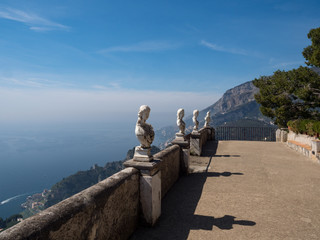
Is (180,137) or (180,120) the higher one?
(180,120)

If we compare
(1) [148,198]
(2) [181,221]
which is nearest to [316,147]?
(2) [181,221]

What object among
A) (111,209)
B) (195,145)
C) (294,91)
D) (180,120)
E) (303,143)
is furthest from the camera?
(294,91)

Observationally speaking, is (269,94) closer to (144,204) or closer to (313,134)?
(313,134)

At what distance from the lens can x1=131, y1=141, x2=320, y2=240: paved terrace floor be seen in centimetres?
377

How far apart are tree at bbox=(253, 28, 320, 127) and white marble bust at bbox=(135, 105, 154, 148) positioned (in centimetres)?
1167

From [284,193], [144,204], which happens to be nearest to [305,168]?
[284,193]

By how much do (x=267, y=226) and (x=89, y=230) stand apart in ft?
10.0

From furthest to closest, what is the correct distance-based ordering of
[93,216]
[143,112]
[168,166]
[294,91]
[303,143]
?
1. [294,91]
2. [303,143]
3. [168,166]
4. [143,112]
5. [93,216]

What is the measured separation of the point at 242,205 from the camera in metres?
4.83

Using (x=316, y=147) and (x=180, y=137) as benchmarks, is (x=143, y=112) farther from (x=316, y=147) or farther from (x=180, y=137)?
(x=316, y=147)

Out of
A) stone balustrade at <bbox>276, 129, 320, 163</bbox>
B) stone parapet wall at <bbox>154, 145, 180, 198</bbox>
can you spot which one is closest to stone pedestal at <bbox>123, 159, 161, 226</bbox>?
stone parapet wall at <bbox>154, 145, 180, 198</bbox>

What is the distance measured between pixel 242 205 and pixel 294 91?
1237 centimetres

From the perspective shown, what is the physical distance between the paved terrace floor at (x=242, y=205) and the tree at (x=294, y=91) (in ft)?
22.7

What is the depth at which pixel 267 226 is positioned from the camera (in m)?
3.92
